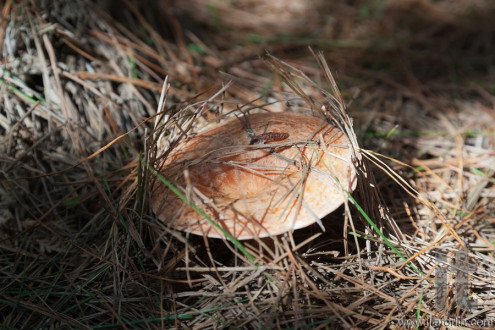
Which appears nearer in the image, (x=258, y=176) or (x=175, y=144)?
(x=258, y=176)

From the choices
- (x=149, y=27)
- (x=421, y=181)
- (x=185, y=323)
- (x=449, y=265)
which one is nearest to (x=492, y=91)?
(x=421, y=181)

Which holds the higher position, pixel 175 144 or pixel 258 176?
pixel 175 144

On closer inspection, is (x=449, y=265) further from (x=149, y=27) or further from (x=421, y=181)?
(x=149, y=27)

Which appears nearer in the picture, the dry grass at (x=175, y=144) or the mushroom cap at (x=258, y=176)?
the mushroom cap at (x=258, y=176)

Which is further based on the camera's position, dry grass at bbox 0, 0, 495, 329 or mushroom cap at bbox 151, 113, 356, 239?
dry grass at bbox 0, 0, 495, 329
